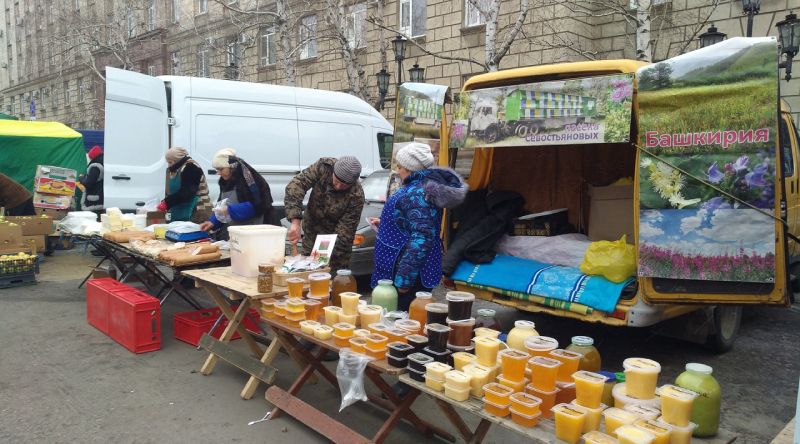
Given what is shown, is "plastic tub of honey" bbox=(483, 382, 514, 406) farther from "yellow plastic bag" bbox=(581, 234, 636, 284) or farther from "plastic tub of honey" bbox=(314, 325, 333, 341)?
"yellow plastic bag" bbox=(581, 234, 636, 284)

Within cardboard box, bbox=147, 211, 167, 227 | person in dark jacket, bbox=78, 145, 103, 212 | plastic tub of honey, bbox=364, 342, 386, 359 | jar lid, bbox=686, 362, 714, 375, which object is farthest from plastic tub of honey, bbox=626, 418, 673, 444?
person in dark jacket, bbox=78, 145, 103, 212

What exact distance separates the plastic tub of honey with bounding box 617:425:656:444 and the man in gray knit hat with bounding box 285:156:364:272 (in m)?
3.15

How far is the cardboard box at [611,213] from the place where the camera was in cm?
535

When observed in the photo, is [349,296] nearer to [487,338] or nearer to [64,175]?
[487,338]

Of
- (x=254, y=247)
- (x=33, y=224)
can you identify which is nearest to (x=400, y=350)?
(x=254, y=247)

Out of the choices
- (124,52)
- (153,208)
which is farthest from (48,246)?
Result: (124,52)

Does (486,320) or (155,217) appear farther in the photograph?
(155,217)

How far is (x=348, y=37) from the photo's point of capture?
18.1 m

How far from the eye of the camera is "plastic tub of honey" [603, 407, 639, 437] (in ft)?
6.81

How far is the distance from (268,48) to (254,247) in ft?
63.5

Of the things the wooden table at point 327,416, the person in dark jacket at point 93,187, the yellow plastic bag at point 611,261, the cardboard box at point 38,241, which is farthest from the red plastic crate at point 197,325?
the person in dark jacket at point 93,187

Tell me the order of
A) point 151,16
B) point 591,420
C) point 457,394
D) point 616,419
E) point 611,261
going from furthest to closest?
point 151,16 → point 611,261 → point 457,394 → point 591,420 → point 616,419

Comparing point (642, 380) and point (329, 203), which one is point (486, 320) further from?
point (329, 203)

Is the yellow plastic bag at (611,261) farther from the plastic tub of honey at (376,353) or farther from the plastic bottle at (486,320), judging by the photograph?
the plastic tub of honey at (376,353)
